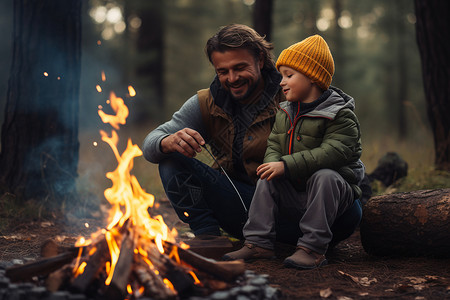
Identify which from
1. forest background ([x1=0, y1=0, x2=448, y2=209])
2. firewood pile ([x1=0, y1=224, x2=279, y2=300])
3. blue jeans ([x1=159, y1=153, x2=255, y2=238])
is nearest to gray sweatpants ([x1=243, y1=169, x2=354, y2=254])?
blue jeans ([x1=159, y1=153, x2=255, y2=238])

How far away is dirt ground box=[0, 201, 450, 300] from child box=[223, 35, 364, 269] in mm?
157

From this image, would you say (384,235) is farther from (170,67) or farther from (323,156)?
(170,67)

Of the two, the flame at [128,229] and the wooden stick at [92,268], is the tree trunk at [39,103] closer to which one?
the flame at [128,229]

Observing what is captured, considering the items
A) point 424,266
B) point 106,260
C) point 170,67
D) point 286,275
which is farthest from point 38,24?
point 170,67

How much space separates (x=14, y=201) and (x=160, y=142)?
2.01 metres

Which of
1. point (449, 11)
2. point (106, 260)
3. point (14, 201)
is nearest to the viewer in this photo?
point (106, 260)

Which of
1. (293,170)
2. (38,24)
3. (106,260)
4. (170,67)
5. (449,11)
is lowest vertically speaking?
(106,260)

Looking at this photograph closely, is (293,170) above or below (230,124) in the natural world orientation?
below

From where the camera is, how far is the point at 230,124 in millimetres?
3928

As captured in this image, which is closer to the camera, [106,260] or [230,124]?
[106,260]

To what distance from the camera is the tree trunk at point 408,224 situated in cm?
359

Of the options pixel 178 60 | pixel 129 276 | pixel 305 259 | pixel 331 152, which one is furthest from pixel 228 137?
pixel 178 60

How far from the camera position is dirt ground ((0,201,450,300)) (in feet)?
9.30

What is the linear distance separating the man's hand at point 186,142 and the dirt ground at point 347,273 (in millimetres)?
920
